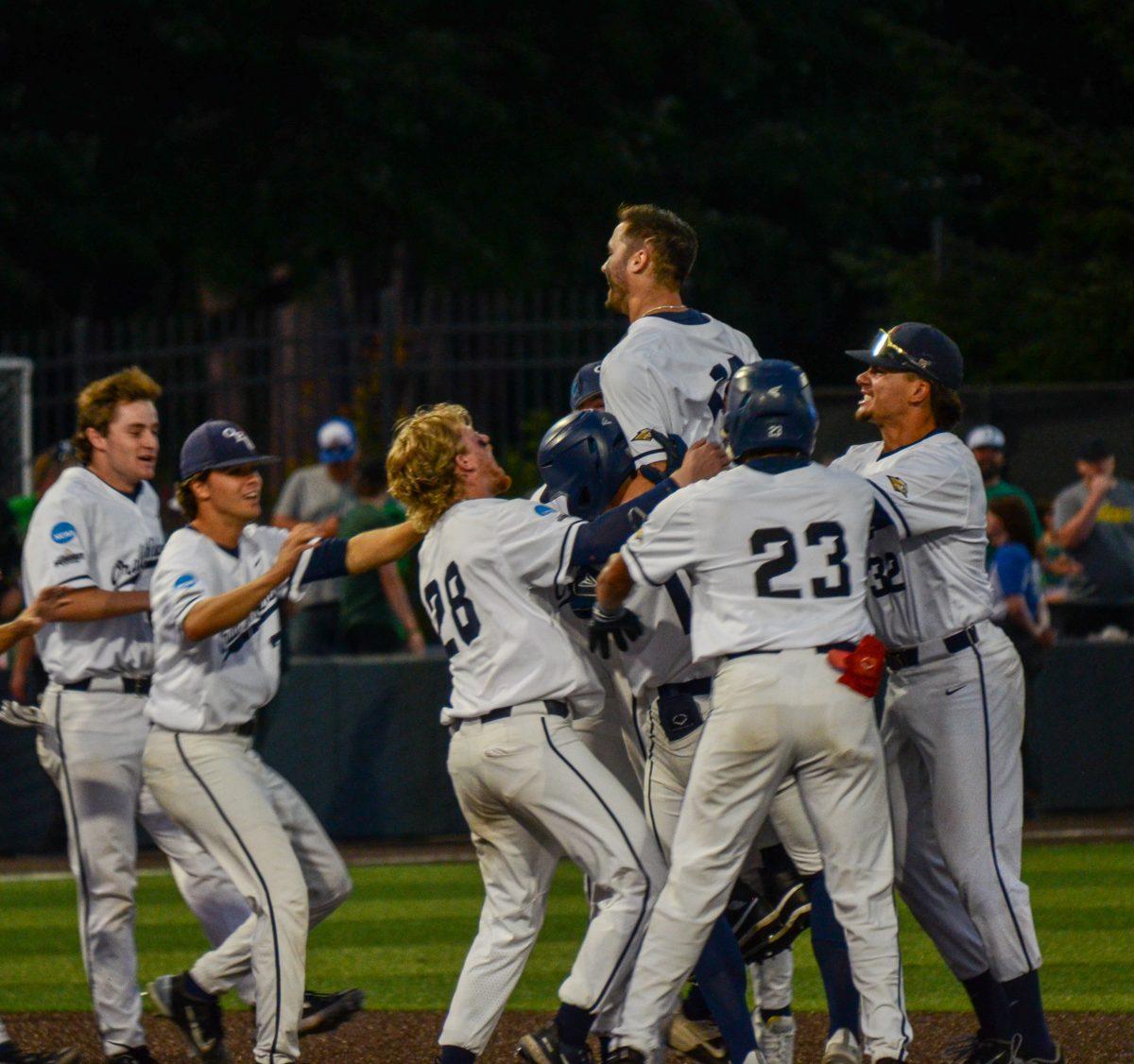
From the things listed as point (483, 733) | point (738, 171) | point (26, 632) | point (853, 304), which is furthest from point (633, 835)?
point (853, 304)

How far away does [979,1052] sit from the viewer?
650 centimetres

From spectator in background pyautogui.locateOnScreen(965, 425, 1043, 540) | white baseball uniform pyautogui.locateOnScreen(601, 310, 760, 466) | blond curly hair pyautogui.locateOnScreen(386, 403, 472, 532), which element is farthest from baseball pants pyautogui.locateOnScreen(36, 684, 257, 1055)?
spectator in background pyautogui.locateOnScreen(965, 425, 1043, 540)

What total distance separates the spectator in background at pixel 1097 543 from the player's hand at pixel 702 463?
8.06m

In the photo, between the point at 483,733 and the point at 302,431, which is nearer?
the point at 483,733

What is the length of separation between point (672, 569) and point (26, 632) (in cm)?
203

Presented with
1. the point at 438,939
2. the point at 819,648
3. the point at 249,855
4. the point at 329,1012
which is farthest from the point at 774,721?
the point at 438,939

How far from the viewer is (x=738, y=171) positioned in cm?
2761

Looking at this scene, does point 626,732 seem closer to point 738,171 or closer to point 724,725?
point 724,725

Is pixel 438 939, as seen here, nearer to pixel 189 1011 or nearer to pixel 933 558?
pixel 189 1011

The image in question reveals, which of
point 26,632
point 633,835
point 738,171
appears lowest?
point 633,835

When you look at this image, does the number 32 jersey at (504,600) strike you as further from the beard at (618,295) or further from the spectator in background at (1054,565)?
the spectator in background at (1054,565)

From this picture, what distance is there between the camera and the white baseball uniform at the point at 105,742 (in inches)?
276

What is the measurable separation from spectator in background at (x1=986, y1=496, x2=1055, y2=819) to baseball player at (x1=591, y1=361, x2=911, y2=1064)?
20.9ft

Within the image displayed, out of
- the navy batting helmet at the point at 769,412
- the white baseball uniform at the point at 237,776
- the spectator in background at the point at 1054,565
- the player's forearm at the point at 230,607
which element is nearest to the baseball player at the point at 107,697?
the white baseball uniform at the point at 237,776
